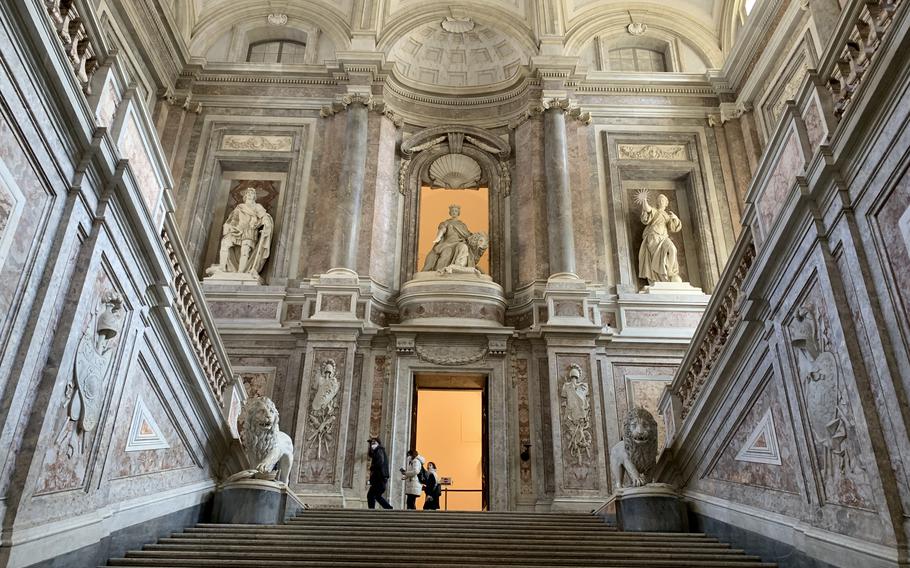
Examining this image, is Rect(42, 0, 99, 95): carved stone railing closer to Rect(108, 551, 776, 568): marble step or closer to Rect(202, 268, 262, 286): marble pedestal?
Rect(108, 551, 776, 568): marble step

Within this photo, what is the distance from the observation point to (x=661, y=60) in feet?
46.0

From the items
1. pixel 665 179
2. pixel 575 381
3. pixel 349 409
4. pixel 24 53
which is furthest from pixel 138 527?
pixel 665 179

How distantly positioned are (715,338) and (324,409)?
19.5 ft

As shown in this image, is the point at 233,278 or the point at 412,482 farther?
the point at 233,278

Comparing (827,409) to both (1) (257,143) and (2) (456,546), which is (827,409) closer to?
(2) (456,546)

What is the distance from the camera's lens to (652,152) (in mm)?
12602

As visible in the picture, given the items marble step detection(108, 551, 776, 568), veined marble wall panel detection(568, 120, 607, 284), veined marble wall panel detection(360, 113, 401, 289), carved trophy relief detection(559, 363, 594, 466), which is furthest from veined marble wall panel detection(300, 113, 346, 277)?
marble step detection(108, 551, 776, 568)

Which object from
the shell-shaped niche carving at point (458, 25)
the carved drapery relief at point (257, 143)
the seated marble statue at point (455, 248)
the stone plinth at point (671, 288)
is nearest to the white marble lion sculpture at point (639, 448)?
the stone plinth at point (671, 288)

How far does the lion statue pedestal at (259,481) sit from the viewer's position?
5855 millimetres

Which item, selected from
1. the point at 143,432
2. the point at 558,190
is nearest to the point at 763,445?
the point at 143,432

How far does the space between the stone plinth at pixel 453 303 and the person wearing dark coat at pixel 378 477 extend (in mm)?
2269

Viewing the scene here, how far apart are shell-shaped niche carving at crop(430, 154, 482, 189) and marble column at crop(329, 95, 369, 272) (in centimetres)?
164

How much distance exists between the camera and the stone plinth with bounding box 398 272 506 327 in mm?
10688

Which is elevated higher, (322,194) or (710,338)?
(322,194)
